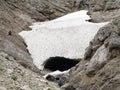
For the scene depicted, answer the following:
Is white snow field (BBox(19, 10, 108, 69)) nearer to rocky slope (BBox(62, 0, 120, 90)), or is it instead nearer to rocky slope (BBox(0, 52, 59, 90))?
rocky slope (BBox(62, 0, 120, 90))

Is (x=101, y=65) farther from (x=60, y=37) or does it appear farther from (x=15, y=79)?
(x=60, y=37)

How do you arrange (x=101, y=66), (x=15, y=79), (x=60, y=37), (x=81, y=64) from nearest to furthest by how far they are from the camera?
(x=15, y=79) < (x=101, y=66) < (x=81, y=64) < (x=60, y=37)

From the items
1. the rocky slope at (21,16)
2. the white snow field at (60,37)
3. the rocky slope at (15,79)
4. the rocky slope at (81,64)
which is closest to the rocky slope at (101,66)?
the rocky slope at (81,64)

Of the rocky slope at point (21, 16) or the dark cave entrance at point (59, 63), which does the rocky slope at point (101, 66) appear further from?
the dark cave entrance at point (59, 63)

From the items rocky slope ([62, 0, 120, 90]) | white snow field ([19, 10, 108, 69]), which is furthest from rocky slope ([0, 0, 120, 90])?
white snow field ([19, 10, 108, 69])

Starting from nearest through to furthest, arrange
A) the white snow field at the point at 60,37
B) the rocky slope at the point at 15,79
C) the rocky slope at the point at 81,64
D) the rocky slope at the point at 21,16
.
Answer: the rocky slope at the point at 81,64, the rocky slope at the point at 15,79, the rocky slope at the point at 21,16, the white snow field at the point at 60,37

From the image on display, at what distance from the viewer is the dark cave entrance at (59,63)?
36.6m

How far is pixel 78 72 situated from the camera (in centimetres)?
2784

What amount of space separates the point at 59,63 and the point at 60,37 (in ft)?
16.8

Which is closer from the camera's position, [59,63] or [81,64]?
[81,64]

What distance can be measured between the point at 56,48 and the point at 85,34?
12.9ft

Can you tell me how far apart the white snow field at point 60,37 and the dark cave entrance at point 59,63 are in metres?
0.38

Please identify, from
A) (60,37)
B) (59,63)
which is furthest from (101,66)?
(60,37)

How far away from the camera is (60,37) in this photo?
1651 inches
